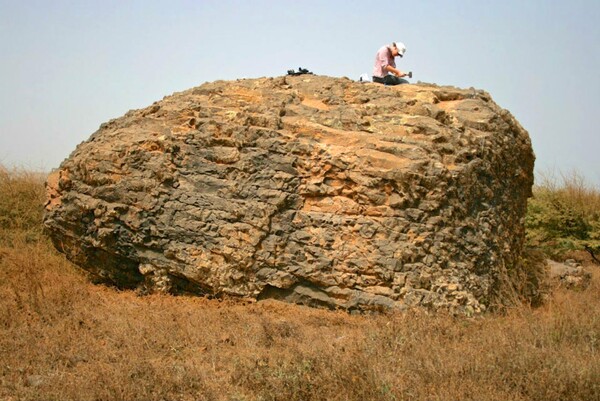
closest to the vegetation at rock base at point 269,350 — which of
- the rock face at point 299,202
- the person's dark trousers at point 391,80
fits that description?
the rock face at point 299,202

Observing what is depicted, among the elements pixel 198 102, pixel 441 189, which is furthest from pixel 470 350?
pixel 198 102

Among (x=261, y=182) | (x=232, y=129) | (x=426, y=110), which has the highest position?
(x=426, y=110)

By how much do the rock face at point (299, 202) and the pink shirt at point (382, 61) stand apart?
1209 mm

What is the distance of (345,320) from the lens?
7043 mm

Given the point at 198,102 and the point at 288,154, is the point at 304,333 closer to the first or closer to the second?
the point at 288,154

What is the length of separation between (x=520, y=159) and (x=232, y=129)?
13.6 feet

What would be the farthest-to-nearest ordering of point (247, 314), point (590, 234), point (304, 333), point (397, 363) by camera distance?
1. point (590, 234)
2. point (247, 314)
3. point (304, 333)
4. point (397, 363)

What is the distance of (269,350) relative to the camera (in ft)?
20.1

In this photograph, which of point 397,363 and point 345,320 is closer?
point 397,363

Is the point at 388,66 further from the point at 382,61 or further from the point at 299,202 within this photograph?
the point at 299,202

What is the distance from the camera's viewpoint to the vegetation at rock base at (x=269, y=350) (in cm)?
508

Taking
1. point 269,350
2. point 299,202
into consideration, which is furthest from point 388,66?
point 269,350

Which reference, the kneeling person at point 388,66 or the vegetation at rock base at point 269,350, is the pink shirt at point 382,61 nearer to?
the kneeling person at point 388,66

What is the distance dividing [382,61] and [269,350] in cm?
522
